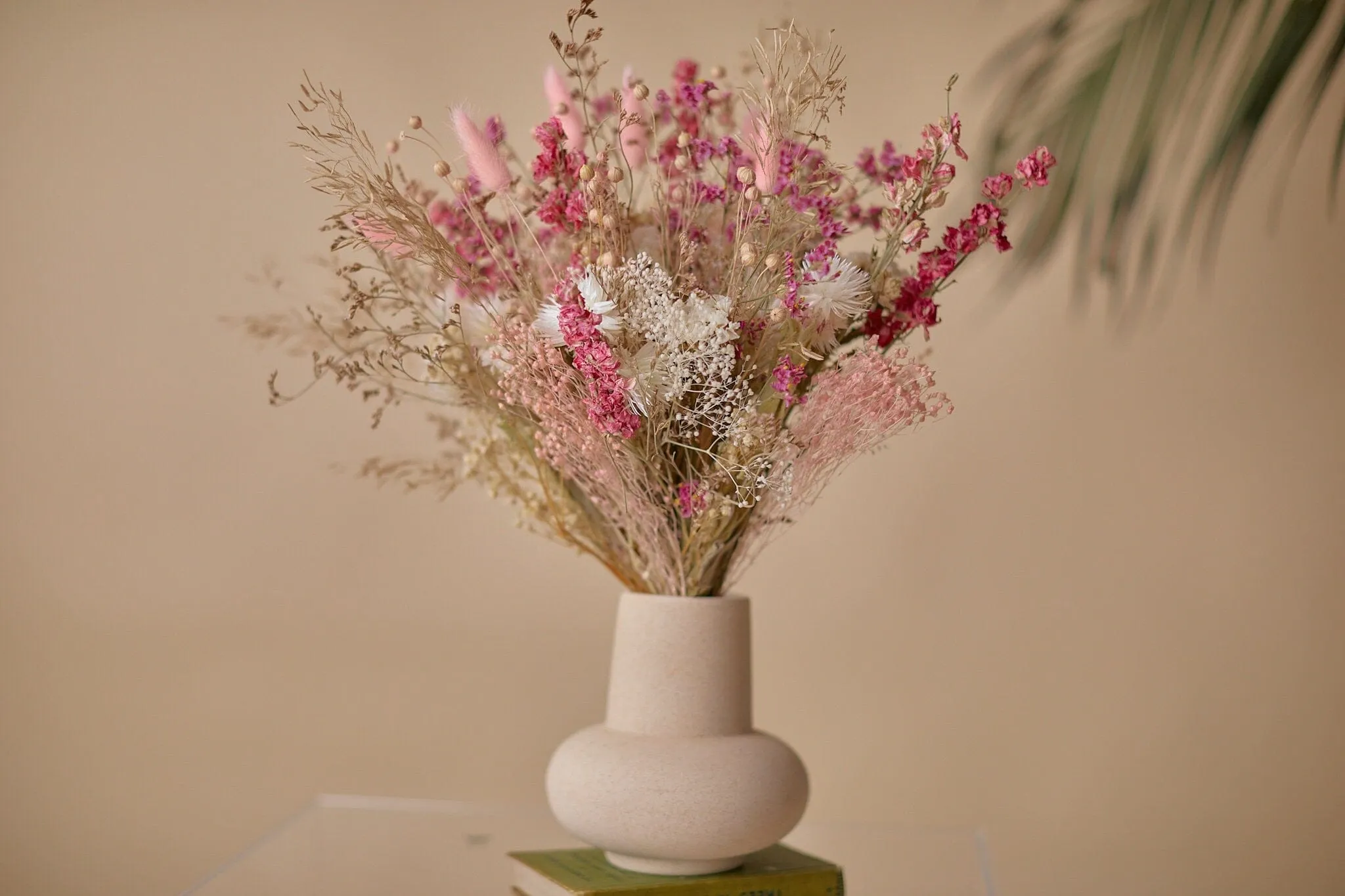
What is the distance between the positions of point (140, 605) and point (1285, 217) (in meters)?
1.78

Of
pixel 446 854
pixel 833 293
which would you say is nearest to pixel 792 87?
pixel 833 293

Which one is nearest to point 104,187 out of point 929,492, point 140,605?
point 140,605

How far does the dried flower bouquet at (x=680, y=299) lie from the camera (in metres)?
0.94

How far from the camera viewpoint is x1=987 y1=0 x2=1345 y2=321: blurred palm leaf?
163 centimetres

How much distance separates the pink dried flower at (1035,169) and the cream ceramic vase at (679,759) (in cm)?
44

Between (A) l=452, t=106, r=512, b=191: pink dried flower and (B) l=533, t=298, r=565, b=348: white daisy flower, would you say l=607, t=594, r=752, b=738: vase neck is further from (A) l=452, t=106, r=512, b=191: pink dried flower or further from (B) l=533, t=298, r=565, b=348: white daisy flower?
(A) l=452, t=106, r=512, b=191: pink dried flower

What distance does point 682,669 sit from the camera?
102 centimetres

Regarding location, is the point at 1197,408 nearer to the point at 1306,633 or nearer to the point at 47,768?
the point at 1306,633

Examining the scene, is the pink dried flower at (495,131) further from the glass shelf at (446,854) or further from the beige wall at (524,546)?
the beige wall at (524,546)

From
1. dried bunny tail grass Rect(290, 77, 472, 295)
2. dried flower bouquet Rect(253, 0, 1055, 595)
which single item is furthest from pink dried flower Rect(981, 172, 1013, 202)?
Answer: dried bunny tail grass Rect(290, 77, 472, 295)

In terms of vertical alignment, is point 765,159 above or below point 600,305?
above

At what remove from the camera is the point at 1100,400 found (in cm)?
177

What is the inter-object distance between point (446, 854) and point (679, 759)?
0.36m

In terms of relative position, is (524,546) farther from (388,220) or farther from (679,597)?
(388,220)
